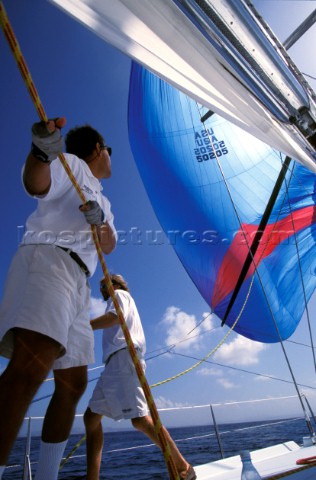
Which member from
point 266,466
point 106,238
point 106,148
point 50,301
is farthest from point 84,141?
point 266,466

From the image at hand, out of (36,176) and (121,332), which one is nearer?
(36,176)

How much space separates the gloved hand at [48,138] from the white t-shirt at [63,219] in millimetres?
180

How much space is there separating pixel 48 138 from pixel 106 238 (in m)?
0.69

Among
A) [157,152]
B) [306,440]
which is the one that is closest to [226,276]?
[157,152]

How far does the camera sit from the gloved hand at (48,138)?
903mm

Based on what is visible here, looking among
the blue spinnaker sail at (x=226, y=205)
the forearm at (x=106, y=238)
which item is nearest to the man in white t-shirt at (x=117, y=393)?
the forearm at (x=106, y=238)

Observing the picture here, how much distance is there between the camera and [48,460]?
3.81 feet

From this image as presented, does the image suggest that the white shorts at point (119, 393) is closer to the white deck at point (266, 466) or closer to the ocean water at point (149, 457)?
the white deck at point (266, 466)

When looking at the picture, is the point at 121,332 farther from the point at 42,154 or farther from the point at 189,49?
the point at 189,49

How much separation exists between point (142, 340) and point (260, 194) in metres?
4.68

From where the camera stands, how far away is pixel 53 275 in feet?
3.58

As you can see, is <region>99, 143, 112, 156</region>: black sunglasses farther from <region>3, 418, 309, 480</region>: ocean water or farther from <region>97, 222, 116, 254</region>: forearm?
<region>3, 418, 309, 480</region>: ocean water

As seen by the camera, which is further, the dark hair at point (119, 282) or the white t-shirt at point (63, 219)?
the dark hair at point (119, 282)

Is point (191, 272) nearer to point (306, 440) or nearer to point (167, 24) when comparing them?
point (306, 440)
